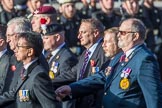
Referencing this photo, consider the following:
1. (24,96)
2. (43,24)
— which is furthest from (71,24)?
(24,96)

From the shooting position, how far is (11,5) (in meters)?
13.2

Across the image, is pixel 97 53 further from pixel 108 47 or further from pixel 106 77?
pixel 106 77

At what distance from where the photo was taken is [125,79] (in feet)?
25.8

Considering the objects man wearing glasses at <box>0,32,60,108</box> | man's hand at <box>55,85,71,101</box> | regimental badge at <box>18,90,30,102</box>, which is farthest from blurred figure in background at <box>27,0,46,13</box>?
regimental badge at <box>18,90,30,102</box>

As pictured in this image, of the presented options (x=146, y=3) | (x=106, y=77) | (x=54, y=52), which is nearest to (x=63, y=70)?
(x=54, y=52)

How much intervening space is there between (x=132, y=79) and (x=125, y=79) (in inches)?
3.6

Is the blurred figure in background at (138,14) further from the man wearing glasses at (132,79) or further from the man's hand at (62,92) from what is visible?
the man's hand at (62,92)

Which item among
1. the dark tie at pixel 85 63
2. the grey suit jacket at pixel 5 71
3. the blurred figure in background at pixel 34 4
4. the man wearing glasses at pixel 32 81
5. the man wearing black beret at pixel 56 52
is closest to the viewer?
the man wearing glasses at pixel 32 81

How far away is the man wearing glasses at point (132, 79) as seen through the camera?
25.0 feet

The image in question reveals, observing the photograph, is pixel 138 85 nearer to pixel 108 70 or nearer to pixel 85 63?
pixel 108 70

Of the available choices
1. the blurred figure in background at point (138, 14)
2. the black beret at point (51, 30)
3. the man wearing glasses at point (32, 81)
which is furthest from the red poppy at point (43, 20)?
the blurred figure in background at point (138, 14)

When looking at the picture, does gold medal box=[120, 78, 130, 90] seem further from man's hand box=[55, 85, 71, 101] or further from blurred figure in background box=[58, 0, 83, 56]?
blurred figure in background box=[58, 0, 83, 56]

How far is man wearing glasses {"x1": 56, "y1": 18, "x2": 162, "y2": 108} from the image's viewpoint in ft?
25.0

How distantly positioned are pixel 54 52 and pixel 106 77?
1854 mm
